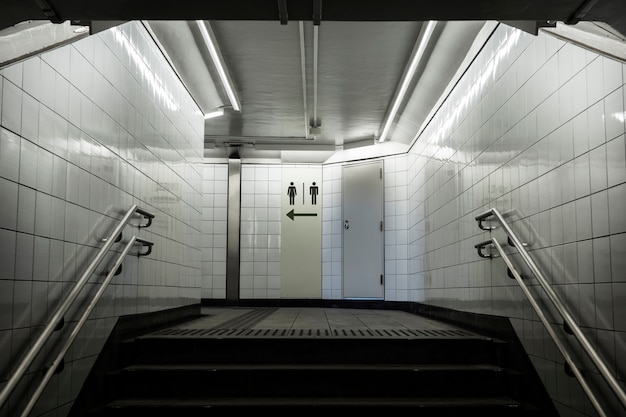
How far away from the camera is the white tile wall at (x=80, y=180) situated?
2.74 metres

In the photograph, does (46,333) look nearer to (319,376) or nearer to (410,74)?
(319,376)

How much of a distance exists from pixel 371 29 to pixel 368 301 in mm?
5201

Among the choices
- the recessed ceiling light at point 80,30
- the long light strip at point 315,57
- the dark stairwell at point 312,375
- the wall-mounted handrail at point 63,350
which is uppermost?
the long light strip at point 315,57

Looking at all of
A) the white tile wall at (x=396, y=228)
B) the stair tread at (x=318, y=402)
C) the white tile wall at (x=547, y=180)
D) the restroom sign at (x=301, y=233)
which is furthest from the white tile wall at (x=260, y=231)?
the stair tread at (x=318, y=402)

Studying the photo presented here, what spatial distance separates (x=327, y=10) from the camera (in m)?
2.22

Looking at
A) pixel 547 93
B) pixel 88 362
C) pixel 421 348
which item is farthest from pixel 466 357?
pixel 88 362

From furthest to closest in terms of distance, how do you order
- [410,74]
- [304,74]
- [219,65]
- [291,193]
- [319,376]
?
[291,193] → [304,74] → [410,74] → [219,65] → [319,376]

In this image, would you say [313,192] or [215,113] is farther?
[313,192]

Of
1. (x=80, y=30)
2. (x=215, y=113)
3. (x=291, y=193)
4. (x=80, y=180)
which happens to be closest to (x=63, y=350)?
(x=80, y=180)

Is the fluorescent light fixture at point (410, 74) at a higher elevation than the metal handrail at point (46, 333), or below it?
higher

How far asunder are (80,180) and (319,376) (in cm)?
189

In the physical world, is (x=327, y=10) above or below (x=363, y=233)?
above

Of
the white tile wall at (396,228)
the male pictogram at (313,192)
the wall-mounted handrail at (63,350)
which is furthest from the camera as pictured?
the male pictogram at (313,192)

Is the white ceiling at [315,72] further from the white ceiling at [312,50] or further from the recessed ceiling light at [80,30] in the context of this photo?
the recessed ceiling light at [80,30]
